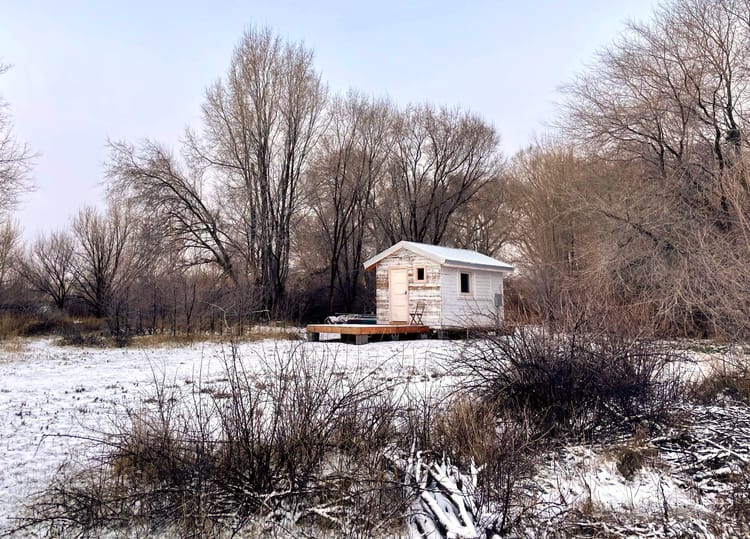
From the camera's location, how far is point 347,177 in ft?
83.3

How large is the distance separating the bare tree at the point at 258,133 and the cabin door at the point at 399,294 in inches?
288

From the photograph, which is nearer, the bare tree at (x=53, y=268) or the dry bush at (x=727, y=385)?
the dry bush at (x=727, y=385)

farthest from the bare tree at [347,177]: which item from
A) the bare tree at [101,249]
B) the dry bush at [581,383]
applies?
the dry bush at [581,383]

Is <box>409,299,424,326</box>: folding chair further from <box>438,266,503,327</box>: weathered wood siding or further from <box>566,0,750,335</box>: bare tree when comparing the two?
<box>566,0,750,335</box>: bare tree

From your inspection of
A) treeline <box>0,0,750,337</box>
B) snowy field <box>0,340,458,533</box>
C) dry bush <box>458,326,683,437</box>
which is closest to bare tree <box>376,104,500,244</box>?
treeline <box>0,0,750,337</box>

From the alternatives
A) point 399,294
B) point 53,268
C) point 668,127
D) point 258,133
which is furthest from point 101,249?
point 668,127

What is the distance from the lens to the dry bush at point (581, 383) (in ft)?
15.6

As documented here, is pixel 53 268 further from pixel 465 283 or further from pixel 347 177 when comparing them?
pixel 465 283

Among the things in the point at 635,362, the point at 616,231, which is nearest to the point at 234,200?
the point at 616,231

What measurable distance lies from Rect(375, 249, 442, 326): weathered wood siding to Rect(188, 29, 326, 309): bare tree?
6937mm

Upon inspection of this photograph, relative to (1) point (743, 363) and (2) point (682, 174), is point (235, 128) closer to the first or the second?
(2) point (682, 174)

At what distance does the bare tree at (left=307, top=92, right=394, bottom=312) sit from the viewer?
25000 mm

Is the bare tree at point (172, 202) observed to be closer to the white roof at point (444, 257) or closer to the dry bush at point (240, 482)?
the white roof at point (444, 257)

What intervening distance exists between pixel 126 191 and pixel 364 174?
35.7ft
